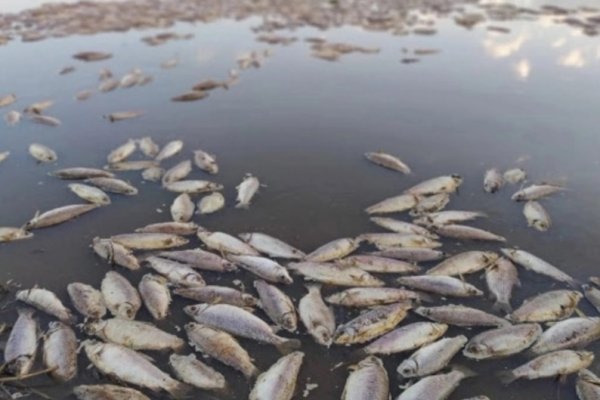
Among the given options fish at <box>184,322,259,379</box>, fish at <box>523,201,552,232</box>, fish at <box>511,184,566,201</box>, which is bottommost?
fish at <box>184,322,259,379</box>

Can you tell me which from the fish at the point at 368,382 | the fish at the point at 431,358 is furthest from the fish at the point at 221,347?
the fish at the point at 431,358

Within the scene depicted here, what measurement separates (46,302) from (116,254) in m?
1.15

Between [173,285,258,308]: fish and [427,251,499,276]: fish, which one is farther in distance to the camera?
[427,251,499,276]: fish

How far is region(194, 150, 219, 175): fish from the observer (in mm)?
9719

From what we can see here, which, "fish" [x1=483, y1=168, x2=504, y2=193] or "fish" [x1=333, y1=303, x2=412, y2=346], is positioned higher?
"fish" [x1=483, y1=168, x2=504, y2=193]

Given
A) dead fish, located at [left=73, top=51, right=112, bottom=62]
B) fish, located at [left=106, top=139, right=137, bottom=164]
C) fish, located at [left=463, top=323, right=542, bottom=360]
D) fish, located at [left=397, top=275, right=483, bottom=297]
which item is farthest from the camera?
dead fish, located at [left=73, top=51, right=112, bottom=62]

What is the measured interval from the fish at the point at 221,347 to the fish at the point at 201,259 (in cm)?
113

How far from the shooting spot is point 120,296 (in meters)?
6.45

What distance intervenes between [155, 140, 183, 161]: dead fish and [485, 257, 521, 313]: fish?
6532 mm

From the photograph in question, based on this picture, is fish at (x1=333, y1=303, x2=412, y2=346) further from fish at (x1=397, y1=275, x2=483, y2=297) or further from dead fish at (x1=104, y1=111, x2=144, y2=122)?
dead fish at (x1=104, y1=111, x2=144, y2=122)

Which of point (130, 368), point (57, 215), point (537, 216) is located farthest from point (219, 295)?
point (537, 216)

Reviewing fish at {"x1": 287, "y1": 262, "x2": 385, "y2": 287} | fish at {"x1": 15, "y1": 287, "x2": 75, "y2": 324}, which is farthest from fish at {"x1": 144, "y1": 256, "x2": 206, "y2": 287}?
fish at {"x1": 287, "y1": 262, "x2": 385, "y2": 287}

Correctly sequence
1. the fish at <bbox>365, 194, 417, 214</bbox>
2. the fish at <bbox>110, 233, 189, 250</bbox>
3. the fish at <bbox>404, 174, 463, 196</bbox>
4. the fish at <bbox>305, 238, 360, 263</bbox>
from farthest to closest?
the fish at <bbox>404, 174, 463, 196</bbox> → the fish at <bbox>365, 194, 417, 214</bbox> → the fish at <bbox>110, 233, 189, 250</bbox> → the fish at <bbox>305, 238, 360, 263</bbox>

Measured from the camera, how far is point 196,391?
211 inches
